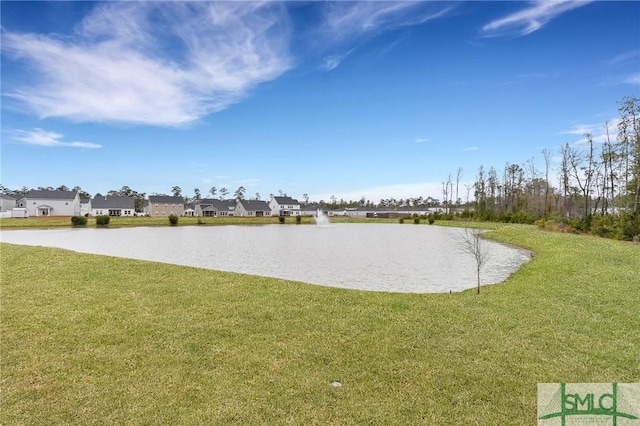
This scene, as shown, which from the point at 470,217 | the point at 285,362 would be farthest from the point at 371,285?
the point at 470,217

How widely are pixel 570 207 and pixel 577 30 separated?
180ft

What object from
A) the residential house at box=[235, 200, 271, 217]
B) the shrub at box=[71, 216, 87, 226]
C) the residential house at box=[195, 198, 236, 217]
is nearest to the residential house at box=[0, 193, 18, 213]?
the residential house at box=[195, 198, 236, 217]

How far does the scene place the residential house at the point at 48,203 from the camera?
6588cm

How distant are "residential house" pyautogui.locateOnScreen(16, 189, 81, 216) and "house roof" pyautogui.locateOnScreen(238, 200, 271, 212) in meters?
36.7

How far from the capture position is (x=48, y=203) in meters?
67.0

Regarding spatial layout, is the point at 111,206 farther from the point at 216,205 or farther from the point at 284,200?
the point at 284,200

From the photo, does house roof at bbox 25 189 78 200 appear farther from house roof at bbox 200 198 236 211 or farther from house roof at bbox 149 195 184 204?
house roof at bbox 200 198 236 211

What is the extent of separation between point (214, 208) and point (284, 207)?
18796 mm

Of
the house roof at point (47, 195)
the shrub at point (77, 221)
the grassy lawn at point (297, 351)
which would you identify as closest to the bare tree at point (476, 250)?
the grassy lawn at point (297, 351)

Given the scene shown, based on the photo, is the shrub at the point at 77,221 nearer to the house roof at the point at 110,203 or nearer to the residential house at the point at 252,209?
the house roof at the point at 110,203

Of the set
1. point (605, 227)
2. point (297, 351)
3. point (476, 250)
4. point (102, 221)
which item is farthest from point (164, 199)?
point (297, 351)

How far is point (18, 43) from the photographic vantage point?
9523 mm

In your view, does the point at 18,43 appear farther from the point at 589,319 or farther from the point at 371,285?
the point at 589,319

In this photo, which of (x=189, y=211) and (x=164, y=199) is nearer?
(x=164, y=199)
